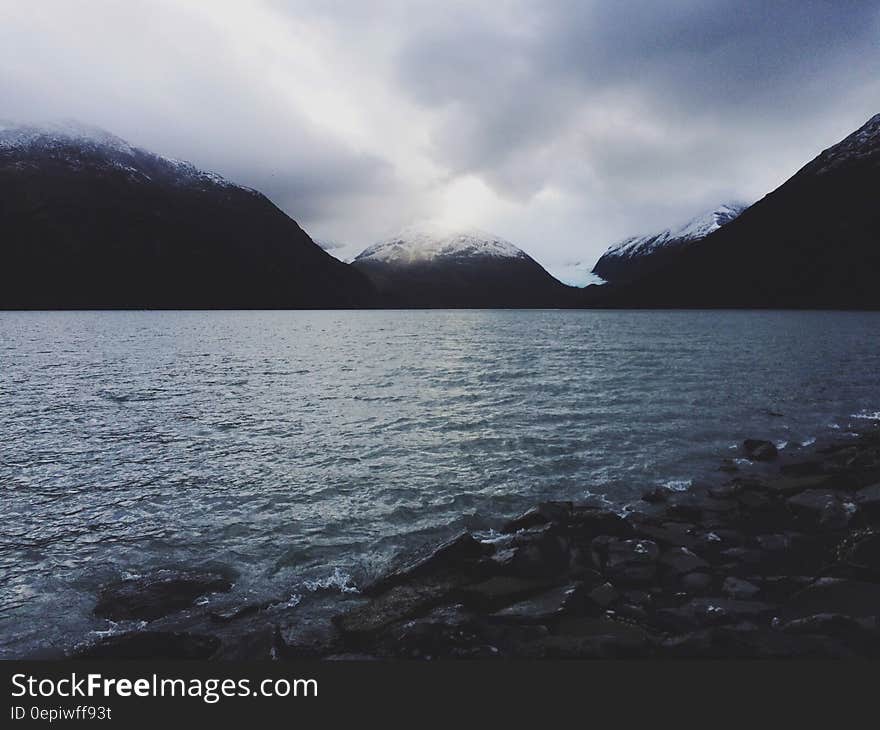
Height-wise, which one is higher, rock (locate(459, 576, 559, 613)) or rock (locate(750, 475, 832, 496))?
rock (locate(750, 475, 832, 496))

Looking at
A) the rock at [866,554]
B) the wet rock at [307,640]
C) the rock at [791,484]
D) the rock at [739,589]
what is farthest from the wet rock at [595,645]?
the rock at [791,484]

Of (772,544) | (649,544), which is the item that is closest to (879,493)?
(772,544)

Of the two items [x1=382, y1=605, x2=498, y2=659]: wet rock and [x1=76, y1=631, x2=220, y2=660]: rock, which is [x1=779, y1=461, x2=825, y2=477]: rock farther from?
[x1=76, y1=631, x2=220, y2=660]: rock

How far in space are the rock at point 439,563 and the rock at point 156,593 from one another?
3.82 m

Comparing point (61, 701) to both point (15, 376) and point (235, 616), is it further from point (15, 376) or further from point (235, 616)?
point (15, 376)

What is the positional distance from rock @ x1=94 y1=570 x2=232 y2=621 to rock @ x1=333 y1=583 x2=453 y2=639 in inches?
144

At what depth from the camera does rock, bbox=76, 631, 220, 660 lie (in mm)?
9531

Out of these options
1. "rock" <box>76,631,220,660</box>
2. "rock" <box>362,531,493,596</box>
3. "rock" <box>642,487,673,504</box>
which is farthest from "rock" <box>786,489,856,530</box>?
"rock" <box>76,631,220,660</box>

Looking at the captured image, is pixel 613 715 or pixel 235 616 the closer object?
pixel 613 715

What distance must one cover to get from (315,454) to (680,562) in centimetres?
1509

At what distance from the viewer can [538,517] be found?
594 inches

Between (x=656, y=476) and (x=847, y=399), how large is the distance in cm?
2408

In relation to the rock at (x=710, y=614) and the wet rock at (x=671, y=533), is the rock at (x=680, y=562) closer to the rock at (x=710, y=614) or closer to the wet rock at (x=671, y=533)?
the wet rock at (x=671, y=533)

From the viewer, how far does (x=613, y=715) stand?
7.52 meters
